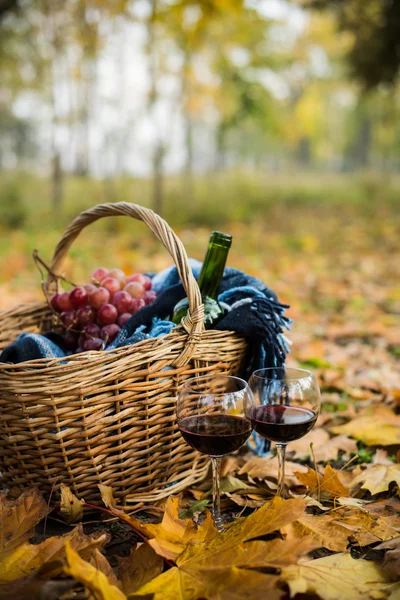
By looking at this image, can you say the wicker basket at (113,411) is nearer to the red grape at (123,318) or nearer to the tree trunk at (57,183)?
the red grape at (123,318)

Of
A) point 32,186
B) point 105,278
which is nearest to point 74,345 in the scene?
point 105,278

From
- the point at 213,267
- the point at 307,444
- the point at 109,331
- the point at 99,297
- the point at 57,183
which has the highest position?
the point at 57,183

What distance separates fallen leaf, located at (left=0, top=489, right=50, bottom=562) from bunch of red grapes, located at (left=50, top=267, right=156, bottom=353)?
63 cm

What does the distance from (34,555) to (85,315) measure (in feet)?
2.98

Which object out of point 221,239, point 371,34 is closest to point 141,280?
point 221,239

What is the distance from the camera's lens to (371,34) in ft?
24.4

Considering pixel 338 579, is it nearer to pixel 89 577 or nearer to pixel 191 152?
pixel 89 577

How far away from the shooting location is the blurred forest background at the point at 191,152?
552 centimetres

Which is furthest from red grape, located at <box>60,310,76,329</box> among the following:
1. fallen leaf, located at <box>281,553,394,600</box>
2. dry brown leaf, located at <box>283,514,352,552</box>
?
fallen leaf, located at <box>281,553,394,600</box>

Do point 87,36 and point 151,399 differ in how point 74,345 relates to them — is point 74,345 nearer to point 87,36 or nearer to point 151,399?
point 151,399

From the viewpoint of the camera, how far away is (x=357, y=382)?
2756 mm

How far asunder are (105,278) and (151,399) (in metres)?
0.71

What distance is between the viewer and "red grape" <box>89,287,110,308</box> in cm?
199

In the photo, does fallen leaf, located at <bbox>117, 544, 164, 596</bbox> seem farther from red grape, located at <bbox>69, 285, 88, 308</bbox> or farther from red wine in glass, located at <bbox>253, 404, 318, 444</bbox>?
red grape, located at <bbox>69, 285, 88, 308</bbox>
